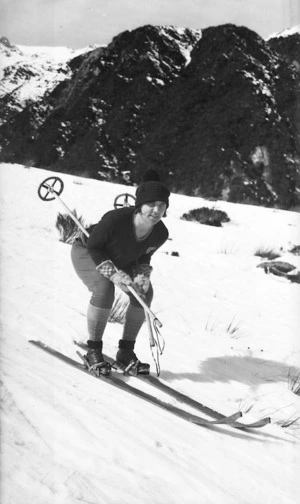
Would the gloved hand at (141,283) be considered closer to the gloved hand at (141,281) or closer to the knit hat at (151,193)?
the gloved hand at (141,281)

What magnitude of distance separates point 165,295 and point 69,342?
2119 mm

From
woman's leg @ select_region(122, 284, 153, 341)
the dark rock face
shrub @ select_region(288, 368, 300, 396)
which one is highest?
the dark rock face

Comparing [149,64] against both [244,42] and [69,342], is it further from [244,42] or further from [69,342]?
[69,342]

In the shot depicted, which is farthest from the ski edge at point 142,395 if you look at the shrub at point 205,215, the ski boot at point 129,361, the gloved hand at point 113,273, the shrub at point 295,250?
the shrub at point 205,215

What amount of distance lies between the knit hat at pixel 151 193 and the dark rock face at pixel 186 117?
35.0 meters

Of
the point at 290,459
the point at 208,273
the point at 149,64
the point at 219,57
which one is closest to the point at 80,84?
the point at 149,64

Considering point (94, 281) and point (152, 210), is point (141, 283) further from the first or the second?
point (152, 210)

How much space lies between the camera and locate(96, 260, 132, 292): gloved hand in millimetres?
3209

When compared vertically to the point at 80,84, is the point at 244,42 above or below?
above

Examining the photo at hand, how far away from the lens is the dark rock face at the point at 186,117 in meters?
41.1

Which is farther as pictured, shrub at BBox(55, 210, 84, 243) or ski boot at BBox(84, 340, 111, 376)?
shrub at BBox(55, 210, 84, 243)

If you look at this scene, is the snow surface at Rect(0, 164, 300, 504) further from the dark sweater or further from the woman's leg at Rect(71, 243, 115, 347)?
the dark sweater

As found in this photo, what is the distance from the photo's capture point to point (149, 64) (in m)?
52.3

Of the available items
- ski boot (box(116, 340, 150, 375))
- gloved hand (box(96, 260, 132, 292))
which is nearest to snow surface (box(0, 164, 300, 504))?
ski boot (box(116, 340, 150, 375))
